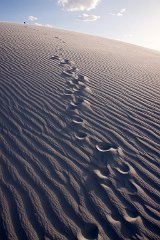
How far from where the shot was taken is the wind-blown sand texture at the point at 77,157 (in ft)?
10.6

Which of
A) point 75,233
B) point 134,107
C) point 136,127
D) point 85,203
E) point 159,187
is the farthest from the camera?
point 134,107

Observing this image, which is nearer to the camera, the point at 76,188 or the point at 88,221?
the point at 88,221

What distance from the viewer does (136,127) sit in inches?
207

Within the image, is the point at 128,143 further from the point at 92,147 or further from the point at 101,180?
the point at 101,180

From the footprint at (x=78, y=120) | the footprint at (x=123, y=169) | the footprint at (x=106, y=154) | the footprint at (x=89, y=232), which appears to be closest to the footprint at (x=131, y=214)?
the footprint at (x=89, y=232)

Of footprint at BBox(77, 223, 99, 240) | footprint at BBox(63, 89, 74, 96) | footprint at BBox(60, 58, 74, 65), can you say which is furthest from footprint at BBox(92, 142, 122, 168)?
footprint at BBox(60, 58, 74, 65)

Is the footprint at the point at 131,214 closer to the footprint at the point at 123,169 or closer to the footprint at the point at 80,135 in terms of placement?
the footprint at the point at 123,169

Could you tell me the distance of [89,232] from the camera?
3139 mm

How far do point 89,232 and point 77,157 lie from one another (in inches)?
54.3

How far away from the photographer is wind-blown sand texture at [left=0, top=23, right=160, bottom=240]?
3.24 meters

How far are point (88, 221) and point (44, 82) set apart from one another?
15.1 feet

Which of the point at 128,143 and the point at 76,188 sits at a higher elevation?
the point at 128,143

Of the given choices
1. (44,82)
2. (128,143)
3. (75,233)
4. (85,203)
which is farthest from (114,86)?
(75,233)

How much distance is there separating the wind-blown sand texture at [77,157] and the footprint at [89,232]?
0.01 metres
